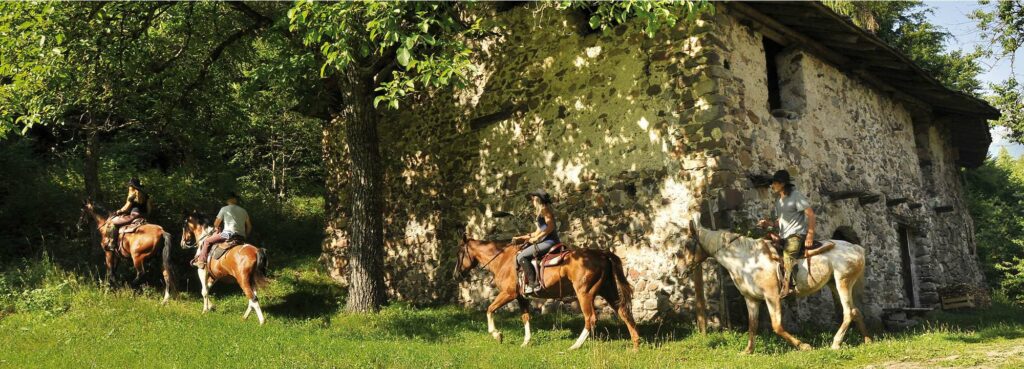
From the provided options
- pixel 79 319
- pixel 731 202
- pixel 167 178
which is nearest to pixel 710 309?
pixel 731 202

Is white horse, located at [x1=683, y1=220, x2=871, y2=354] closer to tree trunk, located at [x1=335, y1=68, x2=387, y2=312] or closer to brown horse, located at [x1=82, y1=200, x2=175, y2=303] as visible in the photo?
tree trunk, located at [x1=335, y1=68, x2=387, y2=312]

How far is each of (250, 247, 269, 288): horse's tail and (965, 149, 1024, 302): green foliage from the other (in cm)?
1507

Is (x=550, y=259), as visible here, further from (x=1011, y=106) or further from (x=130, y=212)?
(x=1011, y=106)

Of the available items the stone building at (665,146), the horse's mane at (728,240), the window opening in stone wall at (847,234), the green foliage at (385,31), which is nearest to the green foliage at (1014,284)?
the stone building at (665,146)

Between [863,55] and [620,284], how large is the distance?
686 centimetres

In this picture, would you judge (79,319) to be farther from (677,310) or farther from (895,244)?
(895,244)

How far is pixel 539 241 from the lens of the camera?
31.3 ft

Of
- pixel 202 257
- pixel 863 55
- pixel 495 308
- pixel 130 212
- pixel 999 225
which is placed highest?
pixel 863 55

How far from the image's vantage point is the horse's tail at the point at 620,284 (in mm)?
9164

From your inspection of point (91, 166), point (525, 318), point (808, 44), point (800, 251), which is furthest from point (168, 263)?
point (808, 44)

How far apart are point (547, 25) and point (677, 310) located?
4.95 meters

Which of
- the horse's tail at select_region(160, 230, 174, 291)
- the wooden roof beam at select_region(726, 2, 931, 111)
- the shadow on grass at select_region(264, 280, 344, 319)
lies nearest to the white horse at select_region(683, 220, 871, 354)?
the wooden roof beam at select_region(726, 2, 931, 111)

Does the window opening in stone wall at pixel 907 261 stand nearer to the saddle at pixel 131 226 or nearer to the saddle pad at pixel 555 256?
the saddle pad at pixel 555 256

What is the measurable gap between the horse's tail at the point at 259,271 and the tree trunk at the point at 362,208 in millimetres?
1433
